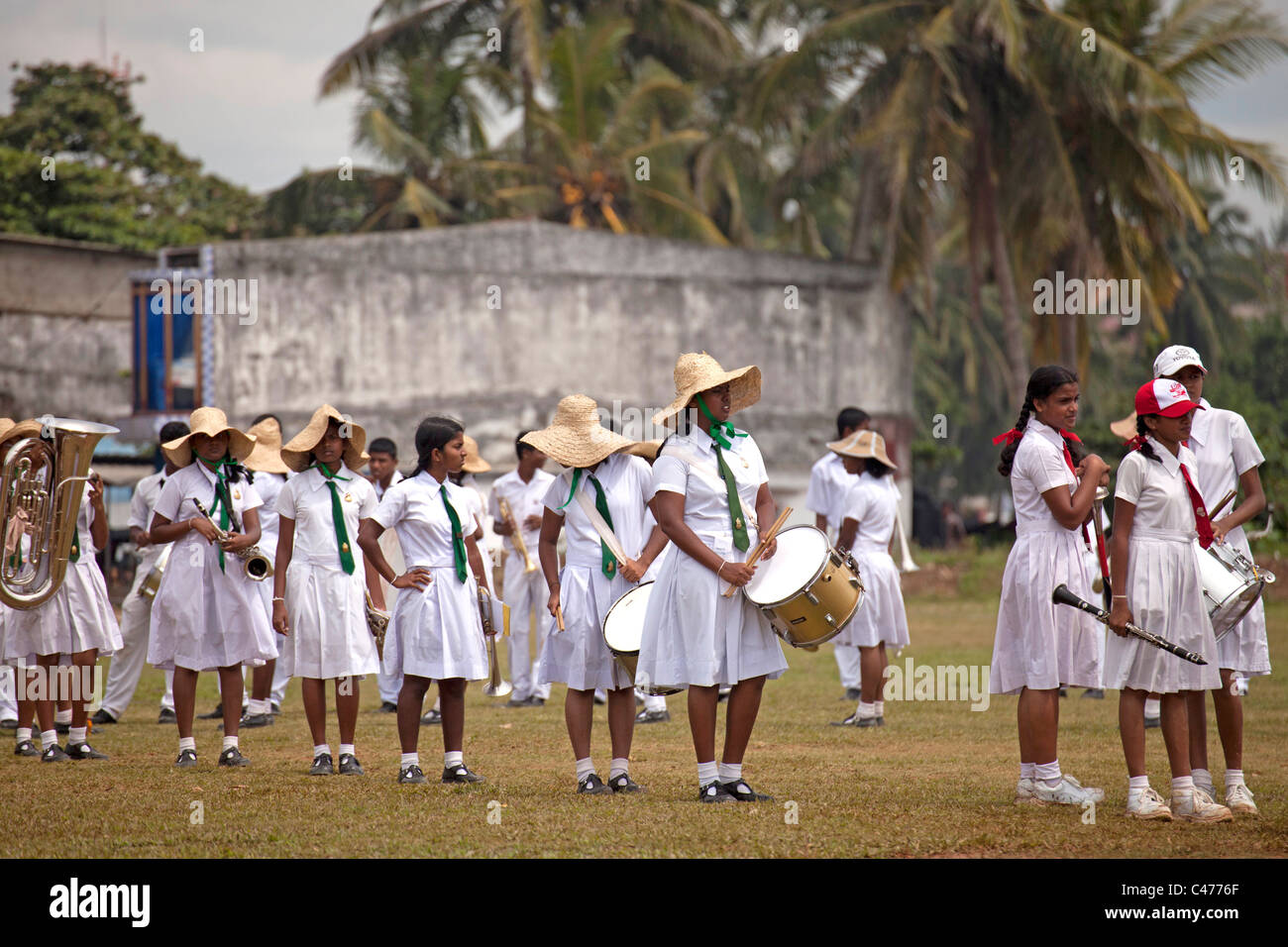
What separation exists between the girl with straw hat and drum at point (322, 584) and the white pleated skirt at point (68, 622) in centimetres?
178

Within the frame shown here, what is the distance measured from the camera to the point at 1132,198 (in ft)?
87.9

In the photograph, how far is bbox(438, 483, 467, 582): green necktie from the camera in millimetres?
8453

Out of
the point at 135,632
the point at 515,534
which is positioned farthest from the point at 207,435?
the point at 515,534

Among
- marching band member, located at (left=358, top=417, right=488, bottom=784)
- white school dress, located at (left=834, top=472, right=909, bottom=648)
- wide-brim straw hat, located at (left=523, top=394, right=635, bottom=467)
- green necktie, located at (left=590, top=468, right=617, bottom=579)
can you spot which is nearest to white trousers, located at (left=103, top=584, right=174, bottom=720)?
marching band member, located at (left=358, top=417, right=488, bottom=784)

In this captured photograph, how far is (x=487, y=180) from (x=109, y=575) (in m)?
12.7

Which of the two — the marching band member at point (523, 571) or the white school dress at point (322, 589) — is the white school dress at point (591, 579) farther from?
the marching band member at point (523, 571)

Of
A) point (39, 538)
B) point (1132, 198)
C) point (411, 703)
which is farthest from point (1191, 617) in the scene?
point (1132, 198)

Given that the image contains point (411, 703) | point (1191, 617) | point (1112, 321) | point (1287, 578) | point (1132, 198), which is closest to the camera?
point (1191, 617)

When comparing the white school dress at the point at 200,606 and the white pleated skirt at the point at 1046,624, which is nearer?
the white pleated skirt at the point at 1046,624

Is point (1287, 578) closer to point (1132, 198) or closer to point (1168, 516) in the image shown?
point (1132, 198)

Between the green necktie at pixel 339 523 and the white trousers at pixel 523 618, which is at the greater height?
the green necktie at pixel 339 523

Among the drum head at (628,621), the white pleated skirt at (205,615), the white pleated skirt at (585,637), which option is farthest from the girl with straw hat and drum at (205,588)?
the drum head at (628,621)

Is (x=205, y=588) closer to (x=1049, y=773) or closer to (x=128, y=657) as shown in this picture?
(x=128, y=657)

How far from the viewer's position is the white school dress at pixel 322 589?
8891 mm
